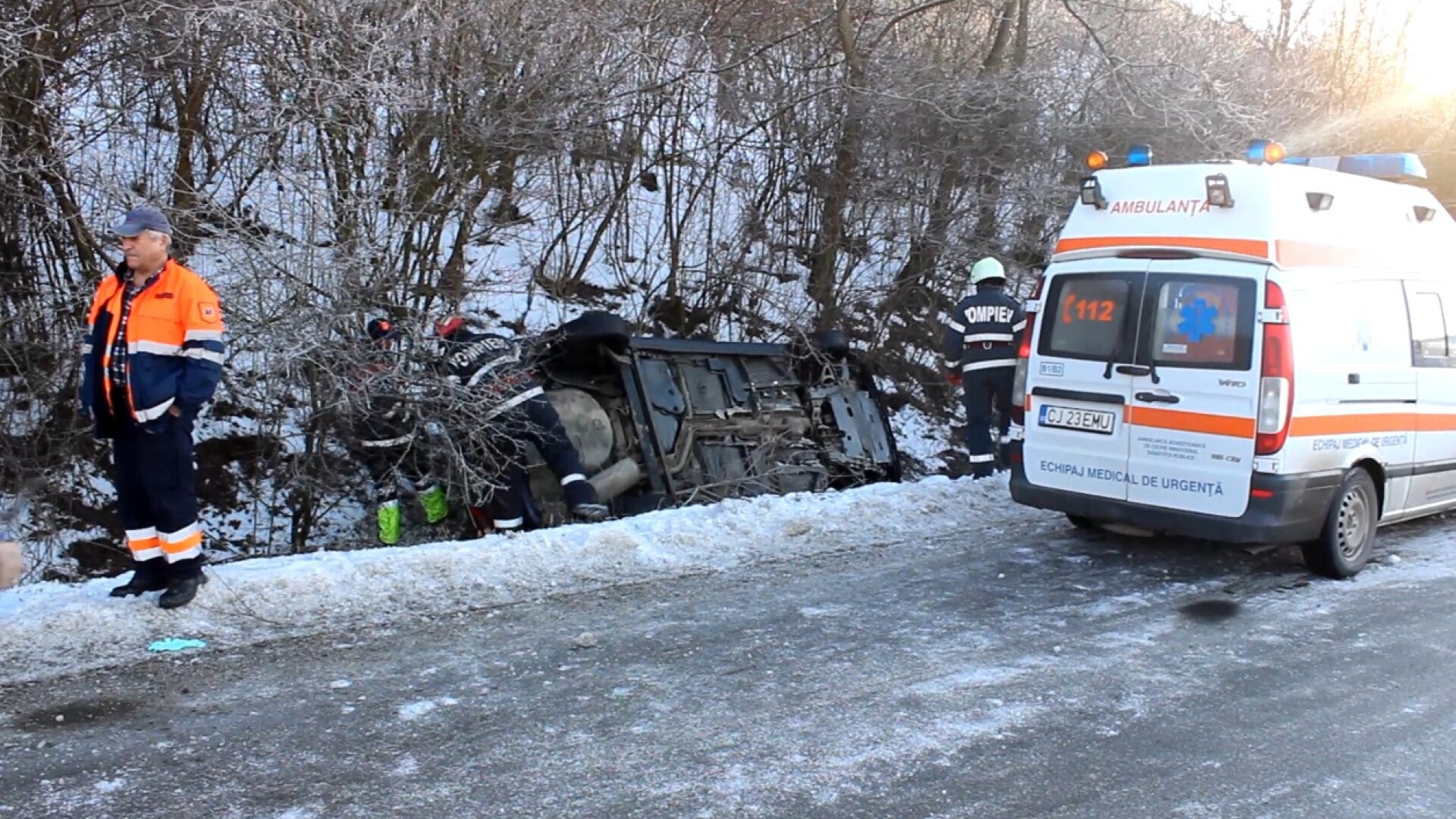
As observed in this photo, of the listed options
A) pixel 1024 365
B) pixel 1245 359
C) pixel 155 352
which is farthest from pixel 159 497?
pixel 1245 359

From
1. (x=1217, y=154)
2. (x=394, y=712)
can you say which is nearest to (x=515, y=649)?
(x=394, y=712)

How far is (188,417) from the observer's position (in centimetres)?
512

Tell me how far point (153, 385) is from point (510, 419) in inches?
109

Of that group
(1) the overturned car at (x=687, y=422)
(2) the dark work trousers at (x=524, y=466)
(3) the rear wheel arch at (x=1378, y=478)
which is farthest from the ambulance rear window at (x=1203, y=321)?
(2) the dark work trousers at (x=524, y=466)

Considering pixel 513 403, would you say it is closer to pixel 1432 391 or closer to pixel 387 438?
pixel 387 438

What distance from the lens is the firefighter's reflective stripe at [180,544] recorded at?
16.9ft

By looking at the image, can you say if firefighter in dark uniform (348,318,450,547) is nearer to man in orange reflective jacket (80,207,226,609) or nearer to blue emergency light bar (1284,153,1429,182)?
man in orange reflective jacket (80,207,226,609)

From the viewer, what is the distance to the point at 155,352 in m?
4.99

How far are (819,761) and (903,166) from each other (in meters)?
9.02

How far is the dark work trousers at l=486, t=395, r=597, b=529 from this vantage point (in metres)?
7.66

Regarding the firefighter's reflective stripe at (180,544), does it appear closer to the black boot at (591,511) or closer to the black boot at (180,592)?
the black boot at (180,592)

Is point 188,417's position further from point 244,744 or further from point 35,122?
point 35,122

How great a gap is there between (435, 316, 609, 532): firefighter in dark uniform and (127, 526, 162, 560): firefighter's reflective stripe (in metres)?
2.45

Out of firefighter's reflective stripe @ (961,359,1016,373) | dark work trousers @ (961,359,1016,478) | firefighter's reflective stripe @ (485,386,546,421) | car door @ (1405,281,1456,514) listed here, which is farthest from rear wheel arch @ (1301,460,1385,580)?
firefighter's reflective stripe @ (485,386,546,421)
